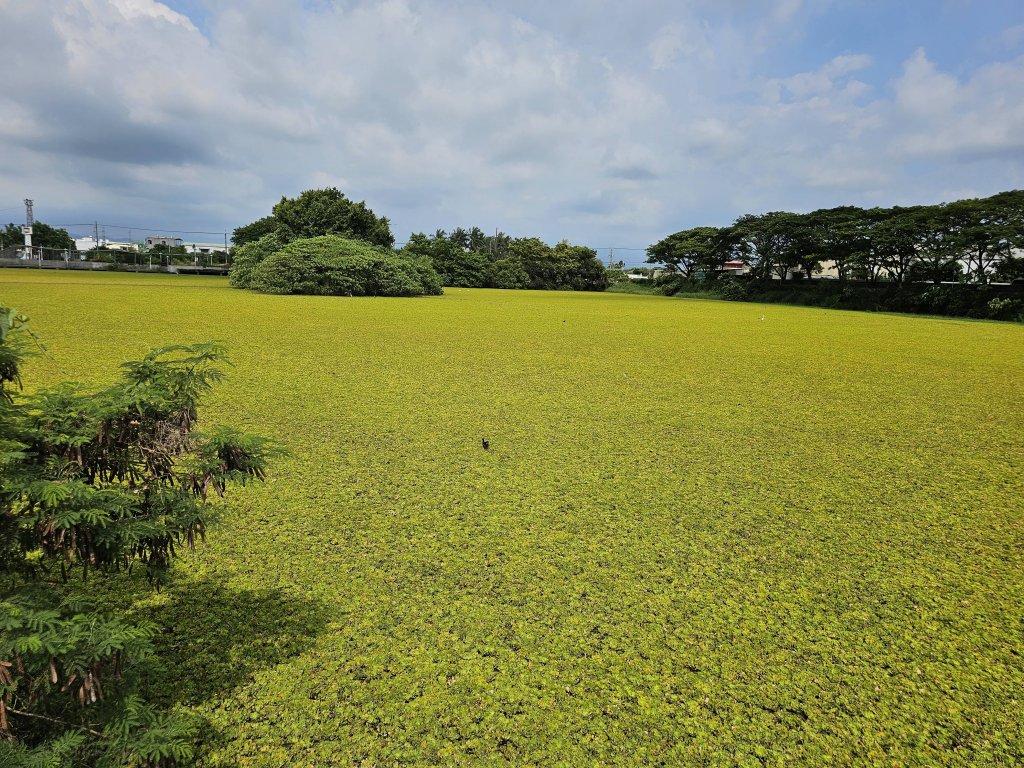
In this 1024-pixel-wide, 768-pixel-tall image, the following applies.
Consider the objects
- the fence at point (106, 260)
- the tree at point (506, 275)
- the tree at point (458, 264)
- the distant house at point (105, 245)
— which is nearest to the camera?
the fence at point (106, 260)

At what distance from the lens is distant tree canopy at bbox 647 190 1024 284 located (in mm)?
18141

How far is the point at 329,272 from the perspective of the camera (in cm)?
1628

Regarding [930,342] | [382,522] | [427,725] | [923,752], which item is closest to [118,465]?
[427,725]

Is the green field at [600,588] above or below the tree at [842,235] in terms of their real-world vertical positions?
below

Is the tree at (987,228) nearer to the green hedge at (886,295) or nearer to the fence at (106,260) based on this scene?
the green hedge at (886,295)

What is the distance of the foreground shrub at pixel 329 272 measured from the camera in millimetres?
16250

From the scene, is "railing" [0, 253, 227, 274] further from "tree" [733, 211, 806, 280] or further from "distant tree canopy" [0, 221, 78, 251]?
"tree" [733, 211, 806, 280]

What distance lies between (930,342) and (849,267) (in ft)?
50.6

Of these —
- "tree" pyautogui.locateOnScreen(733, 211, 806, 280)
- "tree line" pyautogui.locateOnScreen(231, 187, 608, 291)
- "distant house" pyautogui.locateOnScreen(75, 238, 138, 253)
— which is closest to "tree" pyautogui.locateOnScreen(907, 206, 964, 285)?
"tree" pyautogui.locateOnScreen(733, 211, 806, 280)

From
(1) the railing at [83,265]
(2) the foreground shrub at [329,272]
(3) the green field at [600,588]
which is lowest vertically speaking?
(3) the green field at [600,588]

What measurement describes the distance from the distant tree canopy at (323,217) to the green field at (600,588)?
65.7 feet

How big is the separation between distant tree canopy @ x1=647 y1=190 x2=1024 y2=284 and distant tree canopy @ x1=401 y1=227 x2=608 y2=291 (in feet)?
21.8

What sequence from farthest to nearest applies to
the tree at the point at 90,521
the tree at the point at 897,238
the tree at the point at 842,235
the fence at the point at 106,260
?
the fence at the point at 106,260, the tree at the point at 842,235, the tree at the point at 897,238, the tree at the point at 90,521

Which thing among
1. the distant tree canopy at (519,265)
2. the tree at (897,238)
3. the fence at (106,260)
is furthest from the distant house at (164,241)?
the tree at (897,238)
